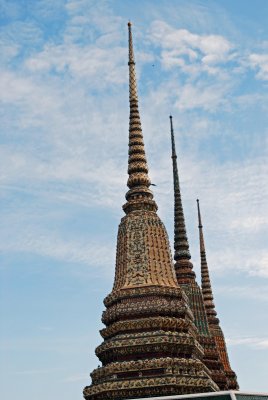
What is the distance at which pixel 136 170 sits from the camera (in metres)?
37.5

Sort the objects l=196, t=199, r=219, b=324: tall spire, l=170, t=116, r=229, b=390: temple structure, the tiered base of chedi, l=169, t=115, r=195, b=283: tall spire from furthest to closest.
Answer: l=196, t=199, r=219, b=324: tall spire → l=169, t=115, r=195, b=283: tall spire → l=170, t=116, r=229, b=390: temple structure → the tiered base of chedi

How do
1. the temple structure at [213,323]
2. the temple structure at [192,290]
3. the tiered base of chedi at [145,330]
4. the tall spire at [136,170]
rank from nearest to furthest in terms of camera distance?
the tiered base of chedi at [145,330] → the tall spire at [136,170] → the temple structure at [192,290] → the temple structure at [213,323]

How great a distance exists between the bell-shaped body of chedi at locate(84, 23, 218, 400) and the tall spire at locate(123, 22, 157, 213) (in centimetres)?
5

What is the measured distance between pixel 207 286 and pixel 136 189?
20.3 meters

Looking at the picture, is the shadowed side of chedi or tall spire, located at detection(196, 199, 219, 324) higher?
tall spire, located at detection(196, 199, 219, 324)

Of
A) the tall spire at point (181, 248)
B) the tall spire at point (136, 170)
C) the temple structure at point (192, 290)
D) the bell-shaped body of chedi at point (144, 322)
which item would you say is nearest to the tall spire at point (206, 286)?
the temple structure at point (192, 290)

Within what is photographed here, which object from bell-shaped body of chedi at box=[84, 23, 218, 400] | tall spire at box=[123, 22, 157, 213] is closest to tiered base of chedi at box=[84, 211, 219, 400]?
bell-shaped body of chedi at box=[84, 23, 218, 400]

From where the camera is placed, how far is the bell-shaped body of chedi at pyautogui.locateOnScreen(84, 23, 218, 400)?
30.0 meters

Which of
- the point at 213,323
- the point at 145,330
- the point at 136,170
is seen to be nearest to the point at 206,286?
the point at 213,323

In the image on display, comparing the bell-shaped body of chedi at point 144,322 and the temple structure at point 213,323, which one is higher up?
the temple structure at point 213,323

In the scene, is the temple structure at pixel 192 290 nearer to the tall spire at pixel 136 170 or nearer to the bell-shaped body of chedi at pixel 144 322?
the bell-shaped body of chedi at pixel 144 322

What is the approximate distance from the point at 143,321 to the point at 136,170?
30.2 ft

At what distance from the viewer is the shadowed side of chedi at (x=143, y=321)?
1183 inches

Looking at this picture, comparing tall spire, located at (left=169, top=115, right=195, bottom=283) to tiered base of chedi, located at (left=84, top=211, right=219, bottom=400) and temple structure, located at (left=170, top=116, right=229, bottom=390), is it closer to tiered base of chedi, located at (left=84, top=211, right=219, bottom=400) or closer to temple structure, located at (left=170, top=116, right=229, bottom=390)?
temple structure, located at (left=170, top=116, right=229, bottom=390)
